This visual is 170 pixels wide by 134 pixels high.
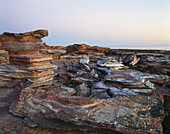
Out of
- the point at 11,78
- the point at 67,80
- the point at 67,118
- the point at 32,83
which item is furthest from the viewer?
the point at 67,80

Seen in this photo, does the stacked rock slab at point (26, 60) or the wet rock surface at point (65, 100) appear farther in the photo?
the stacked rock slab at point (26, 60)

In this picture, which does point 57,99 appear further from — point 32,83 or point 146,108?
point 146,108

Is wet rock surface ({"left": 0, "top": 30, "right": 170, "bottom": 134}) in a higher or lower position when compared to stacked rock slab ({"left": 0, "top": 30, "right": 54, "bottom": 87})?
lower

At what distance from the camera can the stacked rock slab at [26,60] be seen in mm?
6031

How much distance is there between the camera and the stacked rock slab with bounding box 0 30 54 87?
6.03 m

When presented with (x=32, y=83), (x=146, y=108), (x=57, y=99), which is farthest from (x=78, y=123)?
(x=32, y=83)

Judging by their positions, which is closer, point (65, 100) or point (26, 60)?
point (65, 100)

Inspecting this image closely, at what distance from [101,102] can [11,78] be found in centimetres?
467

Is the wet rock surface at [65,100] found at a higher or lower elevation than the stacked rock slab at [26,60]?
lower

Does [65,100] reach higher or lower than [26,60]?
lower

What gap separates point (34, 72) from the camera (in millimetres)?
6004

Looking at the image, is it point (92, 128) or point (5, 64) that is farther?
point (5, 64)

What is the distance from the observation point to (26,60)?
6.00 m

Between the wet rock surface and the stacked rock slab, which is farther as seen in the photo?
the stacked rock slab
